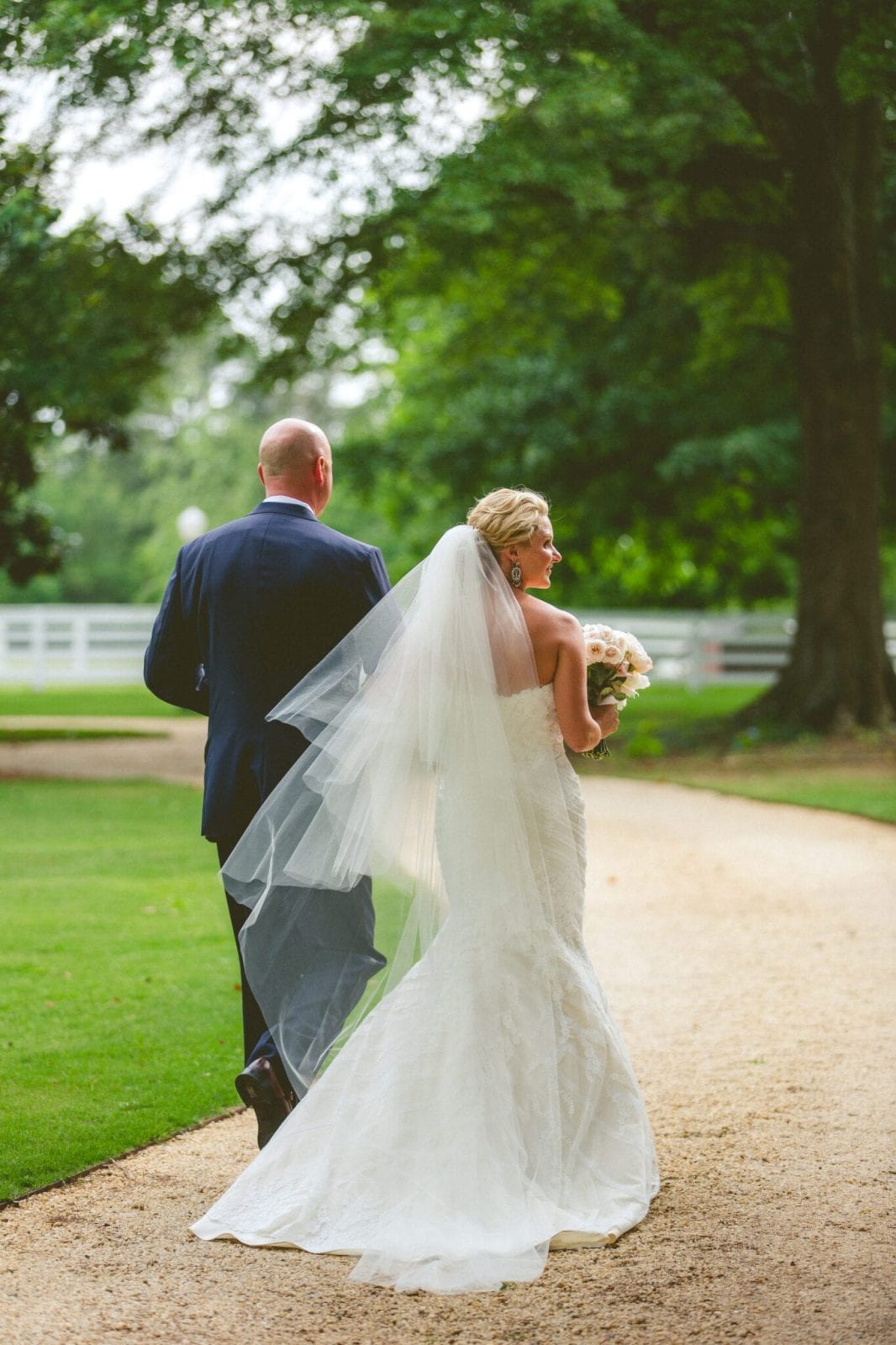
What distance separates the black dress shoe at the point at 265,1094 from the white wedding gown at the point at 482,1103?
0.60ft

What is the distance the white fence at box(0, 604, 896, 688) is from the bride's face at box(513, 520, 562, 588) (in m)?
24.2

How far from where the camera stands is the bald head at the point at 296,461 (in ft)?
14.8

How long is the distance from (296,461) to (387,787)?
3.42ft

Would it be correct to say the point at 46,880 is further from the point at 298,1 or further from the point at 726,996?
the point at 298,1

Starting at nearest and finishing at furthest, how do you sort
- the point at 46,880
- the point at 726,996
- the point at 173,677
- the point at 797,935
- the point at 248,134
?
1. the point at 173,677
2. the point at 726,996
3. the point at 797,935
4. the point at 46,880
5. the point at 248,134

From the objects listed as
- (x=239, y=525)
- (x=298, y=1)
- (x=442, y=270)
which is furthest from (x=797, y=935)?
(x=442, y=270)

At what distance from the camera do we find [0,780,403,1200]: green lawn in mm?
4836

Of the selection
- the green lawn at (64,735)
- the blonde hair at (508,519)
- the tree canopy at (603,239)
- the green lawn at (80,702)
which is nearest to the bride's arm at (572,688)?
the blonde hair at (508,519)

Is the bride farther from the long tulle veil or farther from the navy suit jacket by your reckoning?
the navy suit jacket

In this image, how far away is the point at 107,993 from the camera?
6.61 meters

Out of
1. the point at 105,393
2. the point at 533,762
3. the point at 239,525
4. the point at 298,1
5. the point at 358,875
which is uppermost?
the point at 298,1

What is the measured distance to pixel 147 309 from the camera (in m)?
15.2

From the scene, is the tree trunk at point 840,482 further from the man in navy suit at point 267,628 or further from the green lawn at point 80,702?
the man in navy suit at point 267,628

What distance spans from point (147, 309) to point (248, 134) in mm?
2021
